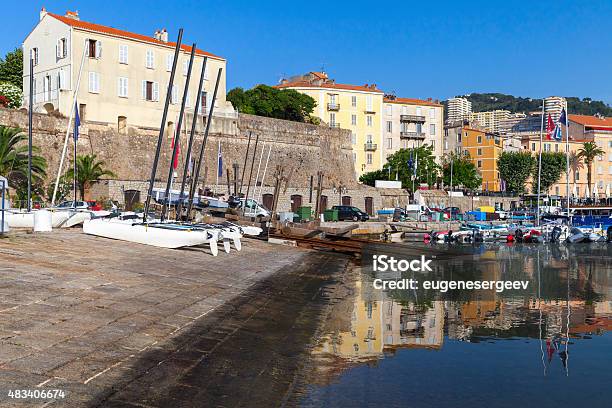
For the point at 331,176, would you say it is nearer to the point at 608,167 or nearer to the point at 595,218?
the point at 595,218

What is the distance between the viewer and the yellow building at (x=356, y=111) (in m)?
90.8

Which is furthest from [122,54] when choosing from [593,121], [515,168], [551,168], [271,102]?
[593,121]

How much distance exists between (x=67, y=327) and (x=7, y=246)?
350 inches

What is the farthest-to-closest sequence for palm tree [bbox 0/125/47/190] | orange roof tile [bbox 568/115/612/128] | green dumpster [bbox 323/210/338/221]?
orange roof tile [bbox 568/115/612/128]
green dumpster [bbox 323/210/338/221]
palm tree [bbox 0/125/47/190]

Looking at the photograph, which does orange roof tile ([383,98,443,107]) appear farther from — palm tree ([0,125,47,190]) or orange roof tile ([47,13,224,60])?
palm tree ([0,125,47,190])

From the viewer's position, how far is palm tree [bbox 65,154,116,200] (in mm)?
48062

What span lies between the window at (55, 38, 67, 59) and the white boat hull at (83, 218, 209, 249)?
33.2 m

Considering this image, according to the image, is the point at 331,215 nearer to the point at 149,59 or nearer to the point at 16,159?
the point at 149,59

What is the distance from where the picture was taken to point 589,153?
106750 mm

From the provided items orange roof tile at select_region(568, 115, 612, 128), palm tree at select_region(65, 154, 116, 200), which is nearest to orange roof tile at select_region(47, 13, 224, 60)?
palm tree at select_region(65, 154, 116, 200)

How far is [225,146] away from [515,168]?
54.9m

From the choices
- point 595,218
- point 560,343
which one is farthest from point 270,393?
point 595,218

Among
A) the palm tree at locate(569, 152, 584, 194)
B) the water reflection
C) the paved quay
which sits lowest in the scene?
the water reflection

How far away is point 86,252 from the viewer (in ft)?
63.9
